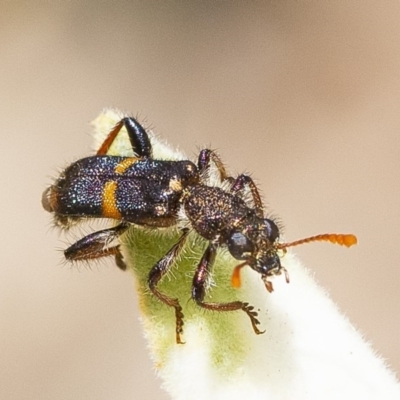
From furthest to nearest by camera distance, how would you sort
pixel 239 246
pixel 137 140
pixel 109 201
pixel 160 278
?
pixel 109 201 → pixel 137 140 → pixel 239 246 → pixel 160 278

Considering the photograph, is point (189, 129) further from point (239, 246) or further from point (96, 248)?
point (239, 246)

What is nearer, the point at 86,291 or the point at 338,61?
the point at 86,291

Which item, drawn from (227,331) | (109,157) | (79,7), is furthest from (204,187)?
(79,7)

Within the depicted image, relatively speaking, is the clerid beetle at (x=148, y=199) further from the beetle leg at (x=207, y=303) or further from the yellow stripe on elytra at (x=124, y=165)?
the beetle leg at (x=207, y=303)

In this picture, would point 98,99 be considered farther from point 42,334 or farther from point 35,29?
point 42,334

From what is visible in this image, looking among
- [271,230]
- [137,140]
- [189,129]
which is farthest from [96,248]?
[189,129]

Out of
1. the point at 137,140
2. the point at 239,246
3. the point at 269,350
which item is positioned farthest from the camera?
the point at 137,140

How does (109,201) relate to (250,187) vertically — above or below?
below
